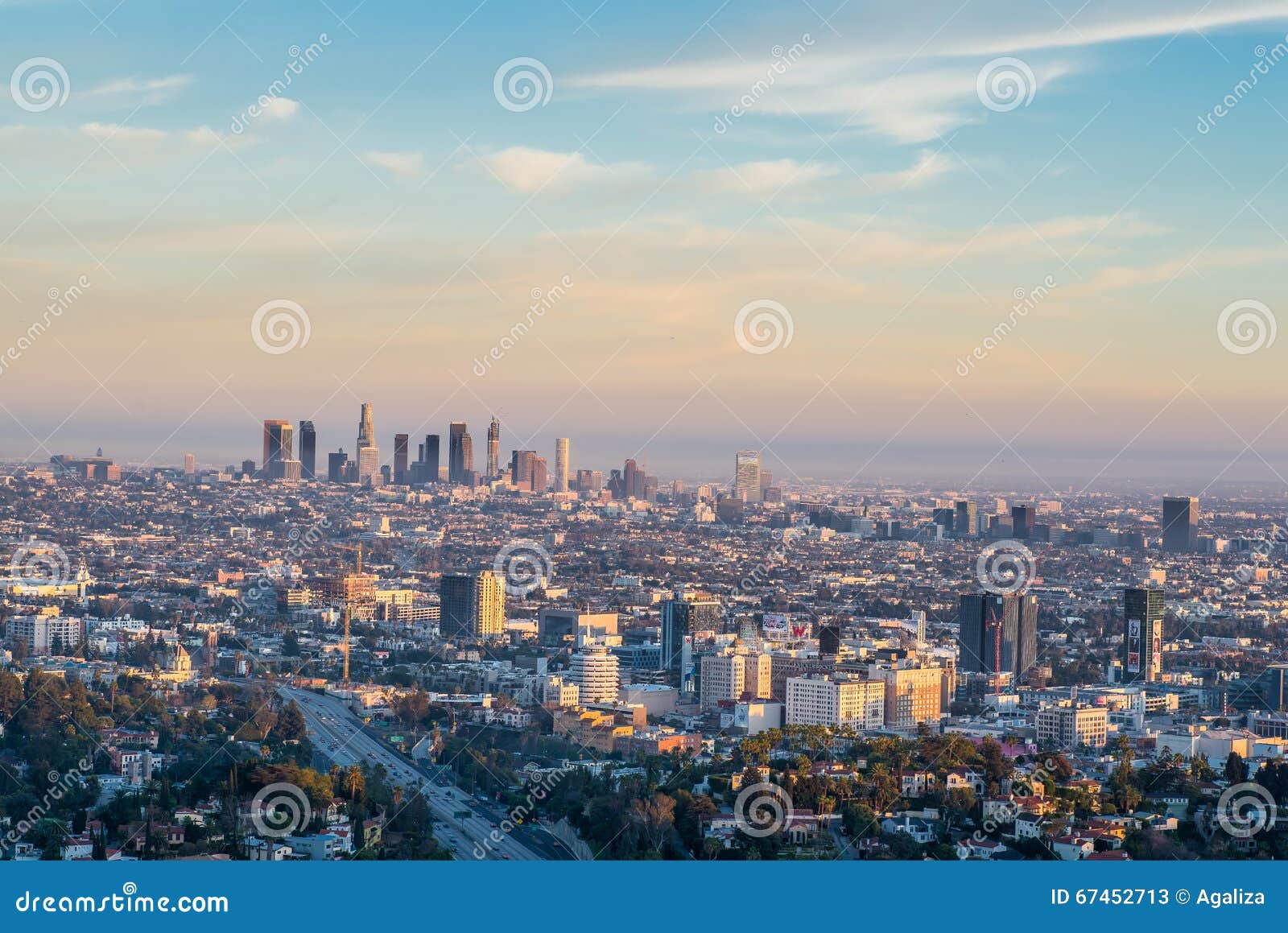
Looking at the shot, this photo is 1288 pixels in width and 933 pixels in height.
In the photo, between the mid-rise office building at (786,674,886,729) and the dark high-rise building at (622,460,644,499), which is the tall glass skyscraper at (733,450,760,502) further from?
the mid-rise office building at (786,674,886,729)

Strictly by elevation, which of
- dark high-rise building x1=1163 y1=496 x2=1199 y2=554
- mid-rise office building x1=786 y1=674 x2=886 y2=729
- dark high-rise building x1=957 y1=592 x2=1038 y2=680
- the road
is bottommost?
the road

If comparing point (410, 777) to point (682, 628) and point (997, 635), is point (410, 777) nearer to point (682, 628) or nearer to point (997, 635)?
point (682, 628)

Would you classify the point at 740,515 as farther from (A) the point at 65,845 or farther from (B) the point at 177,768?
(A) the point at 65,845

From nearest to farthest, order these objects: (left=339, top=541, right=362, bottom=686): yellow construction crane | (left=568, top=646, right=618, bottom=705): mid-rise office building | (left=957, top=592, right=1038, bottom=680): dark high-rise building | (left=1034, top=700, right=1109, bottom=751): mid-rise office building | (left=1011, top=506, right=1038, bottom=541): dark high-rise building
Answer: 1. (left=1034, top=700, right=1109, bottom=751): mid-rise office building
2. (left=568, top=646, right=618, bottom=705): mid-rise office building
3. (left=339, top=541, right=362, bottom=686): yellow construction crane
4. (left=957, top=592, right=1038, bottom=680): dark high-rise building
5. (left=1011, top=506, right=1038, bottom=541): dark high-rise building

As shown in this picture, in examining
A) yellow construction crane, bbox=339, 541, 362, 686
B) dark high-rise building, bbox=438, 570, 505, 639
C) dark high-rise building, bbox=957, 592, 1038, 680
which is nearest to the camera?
yellow construction crane, bbox=339, 541, 362, 686

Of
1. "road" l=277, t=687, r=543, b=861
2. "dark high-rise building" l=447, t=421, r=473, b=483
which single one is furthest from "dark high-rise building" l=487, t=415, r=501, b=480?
"road" l=277, t=687, r=543, b=861

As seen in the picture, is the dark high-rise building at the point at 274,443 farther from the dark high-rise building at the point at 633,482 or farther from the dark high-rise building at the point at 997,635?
the dark high-rise building at the point at 997,635

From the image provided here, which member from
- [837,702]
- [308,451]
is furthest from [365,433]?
[837,702]

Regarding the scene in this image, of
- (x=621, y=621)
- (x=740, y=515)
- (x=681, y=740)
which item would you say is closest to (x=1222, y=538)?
(x=740, y=515)
